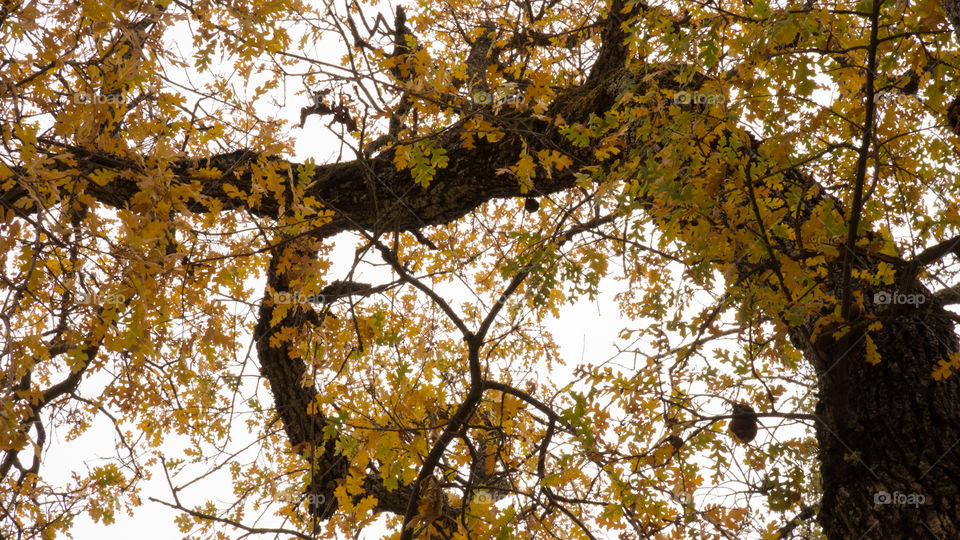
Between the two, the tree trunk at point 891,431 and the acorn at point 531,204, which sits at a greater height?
the acorn at point 531,204

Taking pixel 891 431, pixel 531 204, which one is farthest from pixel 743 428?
pixel 531 204

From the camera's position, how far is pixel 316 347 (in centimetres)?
338

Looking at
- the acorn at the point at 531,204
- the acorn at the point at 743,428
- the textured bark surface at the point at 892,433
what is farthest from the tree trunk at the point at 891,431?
the acorn at the point at 531,204

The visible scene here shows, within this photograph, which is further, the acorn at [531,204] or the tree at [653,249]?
the acorn at [531,204]

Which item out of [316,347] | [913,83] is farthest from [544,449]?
[913,83]

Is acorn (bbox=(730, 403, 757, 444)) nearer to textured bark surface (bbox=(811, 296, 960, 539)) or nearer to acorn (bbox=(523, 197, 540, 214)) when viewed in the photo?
textured bark surface (bbox=(811, 296, 960, 539))

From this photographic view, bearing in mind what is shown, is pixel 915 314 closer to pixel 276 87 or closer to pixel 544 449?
pixel 544 449

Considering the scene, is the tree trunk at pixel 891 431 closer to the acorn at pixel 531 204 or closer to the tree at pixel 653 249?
the tree at pixel 653 249

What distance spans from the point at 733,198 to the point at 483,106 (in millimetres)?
1263

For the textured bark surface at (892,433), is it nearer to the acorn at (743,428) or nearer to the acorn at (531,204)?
the acorn at (743,428)

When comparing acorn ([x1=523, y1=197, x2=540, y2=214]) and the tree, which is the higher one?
acorn ([x1=523, y1=197, x2=540, y2=214])

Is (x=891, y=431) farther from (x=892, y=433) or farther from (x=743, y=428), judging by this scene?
(x=743, y=428)

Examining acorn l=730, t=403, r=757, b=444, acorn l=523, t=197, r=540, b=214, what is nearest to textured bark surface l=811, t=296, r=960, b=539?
acorn l=730, t=403, r=757, b=444

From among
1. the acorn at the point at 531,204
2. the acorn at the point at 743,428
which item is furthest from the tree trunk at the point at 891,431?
the acorn at the point at 531,204
